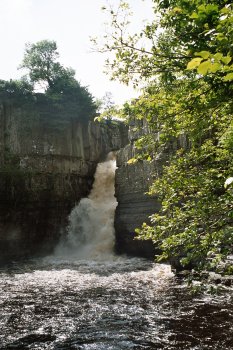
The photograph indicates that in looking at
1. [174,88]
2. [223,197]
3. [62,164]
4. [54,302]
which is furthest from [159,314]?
[62,164]

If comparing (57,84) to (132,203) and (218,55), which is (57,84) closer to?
(132,203)

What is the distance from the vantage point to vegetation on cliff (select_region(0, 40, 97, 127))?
33.4 meters

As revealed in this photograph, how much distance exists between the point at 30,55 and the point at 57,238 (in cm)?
2432

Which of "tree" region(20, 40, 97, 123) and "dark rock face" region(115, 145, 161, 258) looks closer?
"dark rock face" region(115, 145, 161, 258)

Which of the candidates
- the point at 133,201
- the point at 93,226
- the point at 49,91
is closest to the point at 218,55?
the point at 133,201

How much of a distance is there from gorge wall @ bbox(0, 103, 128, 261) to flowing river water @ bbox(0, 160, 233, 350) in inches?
263

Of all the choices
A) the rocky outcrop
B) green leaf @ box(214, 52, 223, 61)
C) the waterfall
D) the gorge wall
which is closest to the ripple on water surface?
the rocky outcrop

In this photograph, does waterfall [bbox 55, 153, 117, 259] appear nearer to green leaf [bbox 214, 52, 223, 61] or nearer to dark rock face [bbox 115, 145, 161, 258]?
dark rock face [bbox 115, 145, 161, 258]

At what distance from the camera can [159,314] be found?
10000 mm

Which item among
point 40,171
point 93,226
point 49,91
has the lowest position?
point 93,226

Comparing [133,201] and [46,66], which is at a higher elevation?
[46,66]

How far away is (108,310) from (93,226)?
15.7m

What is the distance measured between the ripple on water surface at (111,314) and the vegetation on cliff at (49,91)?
21.7 m

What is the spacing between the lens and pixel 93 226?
86.4 ft
